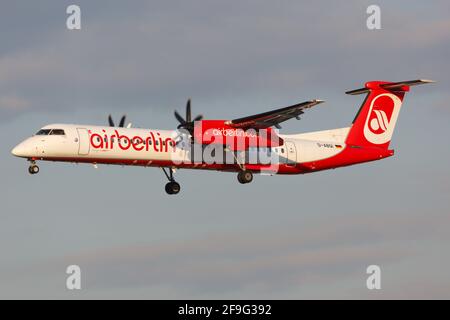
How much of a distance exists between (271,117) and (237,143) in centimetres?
169

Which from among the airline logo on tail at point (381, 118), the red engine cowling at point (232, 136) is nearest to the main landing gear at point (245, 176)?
the red engine cowling at point (232, 136)

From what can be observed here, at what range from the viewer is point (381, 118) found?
128 feet

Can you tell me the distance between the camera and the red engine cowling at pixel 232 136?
115 ft

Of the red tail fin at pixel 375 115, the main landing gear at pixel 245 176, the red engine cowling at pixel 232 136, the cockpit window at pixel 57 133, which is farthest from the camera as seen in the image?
the red tail fin at pixel 375 115

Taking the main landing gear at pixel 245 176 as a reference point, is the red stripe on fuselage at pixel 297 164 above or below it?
above

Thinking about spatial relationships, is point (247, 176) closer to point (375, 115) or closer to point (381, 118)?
point (375, 115)

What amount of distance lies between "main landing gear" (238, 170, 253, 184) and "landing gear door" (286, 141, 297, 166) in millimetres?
1783

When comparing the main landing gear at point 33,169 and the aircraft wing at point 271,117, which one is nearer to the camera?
the main landing gear at point 33,169

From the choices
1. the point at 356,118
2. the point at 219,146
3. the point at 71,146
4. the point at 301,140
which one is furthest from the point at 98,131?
the point at 356,118

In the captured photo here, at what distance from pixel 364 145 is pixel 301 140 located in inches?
109

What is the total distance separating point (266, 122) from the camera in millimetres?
35688

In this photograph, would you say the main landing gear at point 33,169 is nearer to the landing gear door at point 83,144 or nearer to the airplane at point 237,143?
the airplane at point 237,143

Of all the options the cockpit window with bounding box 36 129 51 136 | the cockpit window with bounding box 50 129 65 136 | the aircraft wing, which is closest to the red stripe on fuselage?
the cockpit window with bounding box 50 129 65 136
